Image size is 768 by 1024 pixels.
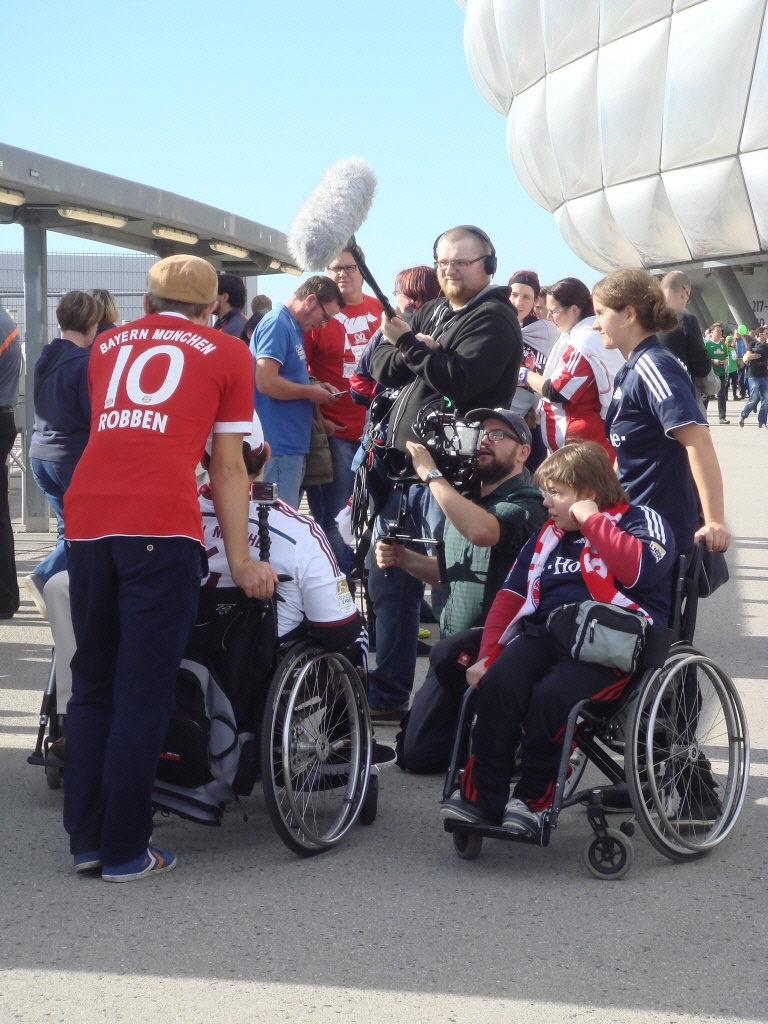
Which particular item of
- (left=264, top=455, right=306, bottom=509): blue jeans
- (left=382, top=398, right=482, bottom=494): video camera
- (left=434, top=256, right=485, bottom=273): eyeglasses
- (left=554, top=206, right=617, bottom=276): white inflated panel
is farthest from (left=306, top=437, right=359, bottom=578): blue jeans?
(left=554, top=206, right=617, bottom=276): white inflated panel

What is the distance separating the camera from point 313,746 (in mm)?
3867

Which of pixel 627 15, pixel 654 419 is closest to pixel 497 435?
pixel 654 419

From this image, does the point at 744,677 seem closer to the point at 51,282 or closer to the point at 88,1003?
the point at 88,1003

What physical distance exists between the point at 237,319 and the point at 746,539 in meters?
5.08

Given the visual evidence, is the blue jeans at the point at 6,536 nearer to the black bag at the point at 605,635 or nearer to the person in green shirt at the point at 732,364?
the black bag at the point at 605,635

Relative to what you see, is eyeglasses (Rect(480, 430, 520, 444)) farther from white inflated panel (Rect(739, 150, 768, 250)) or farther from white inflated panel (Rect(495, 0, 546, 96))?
white inflated panel (Rect(495, 0, 546, 96))

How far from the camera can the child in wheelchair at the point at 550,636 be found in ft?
11.8

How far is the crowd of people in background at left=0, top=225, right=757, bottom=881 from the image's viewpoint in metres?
3.46

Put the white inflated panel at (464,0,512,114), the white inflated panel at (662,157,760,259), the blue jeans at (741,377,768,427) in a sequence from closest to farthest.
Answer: the blue jeans at (741,377,768,427), the white inflated panel at (662,157,760,259), the white inflated panel at (464,0,512,114)

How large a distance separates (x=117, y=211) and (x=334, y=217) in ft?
20.7

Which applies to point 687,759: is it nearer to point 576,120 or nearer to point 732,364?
point 576,120

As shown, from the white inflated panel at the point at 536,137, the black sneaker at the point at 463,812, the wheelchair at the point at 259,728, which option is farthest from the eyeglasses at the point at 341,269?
the white inflated panel at the point at 536,137

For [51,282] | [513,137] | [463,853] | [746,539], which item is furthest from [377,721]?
[513,137]

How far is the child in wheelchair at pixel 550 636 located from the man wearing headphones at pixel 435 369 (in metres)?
0.97
